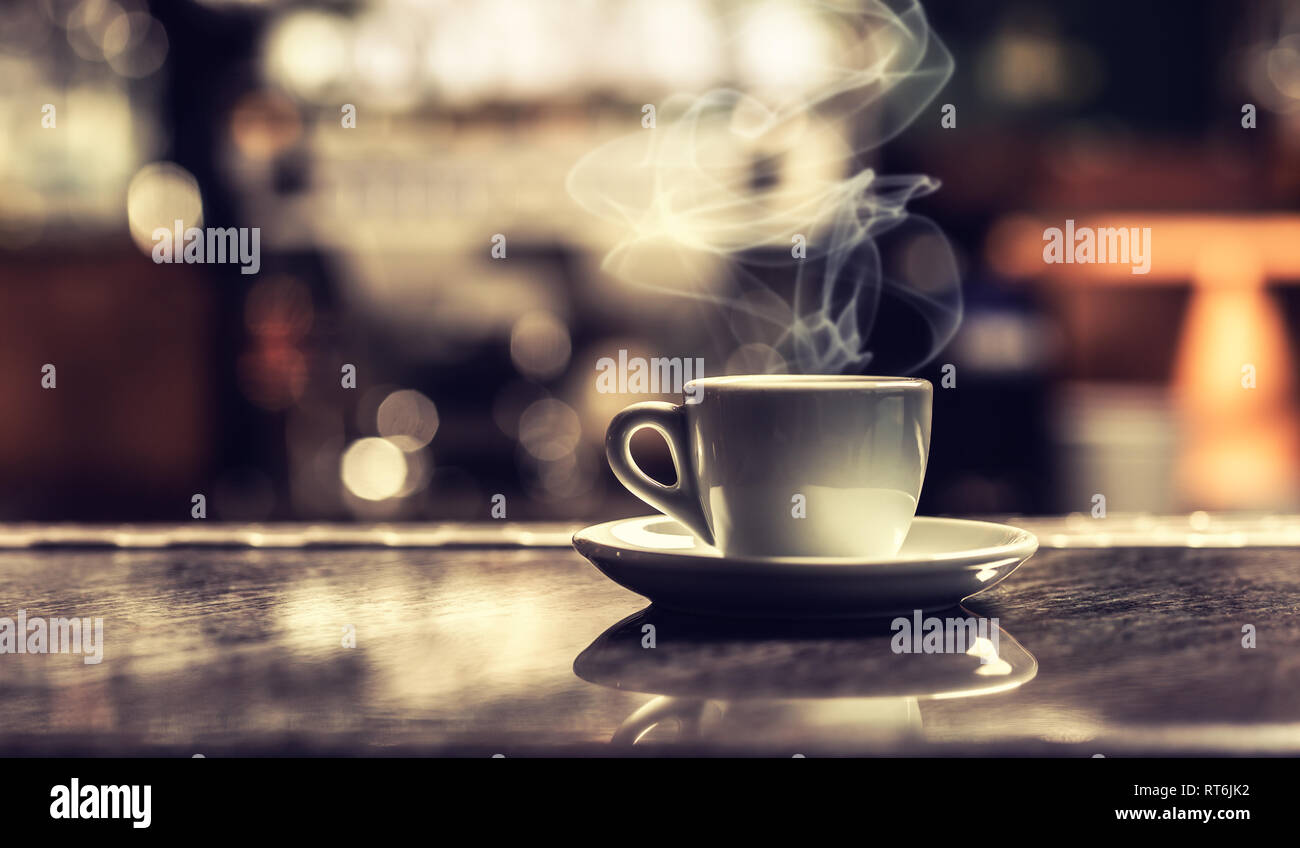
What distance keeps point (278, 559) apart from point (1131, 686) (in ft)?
1.78

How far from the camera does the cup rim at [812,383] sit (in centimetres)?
59

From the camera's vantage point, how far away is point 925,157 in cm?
296

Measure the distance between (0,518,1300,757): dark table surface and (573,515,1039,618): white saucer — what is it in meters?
0.01

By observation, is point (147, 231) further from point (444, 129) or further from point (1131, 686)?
point (1131, 686)

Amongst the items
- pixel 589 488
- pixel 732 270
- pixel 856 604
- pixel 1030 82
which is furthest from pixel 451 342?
pixel 856 604

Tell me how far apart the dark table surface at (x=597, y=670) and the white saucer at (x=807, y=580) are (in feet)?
0.04

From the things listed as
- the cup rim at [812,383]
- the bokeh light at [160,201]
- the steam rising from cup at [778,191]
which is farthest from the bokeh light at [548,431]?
the cup rim at [812,383]
